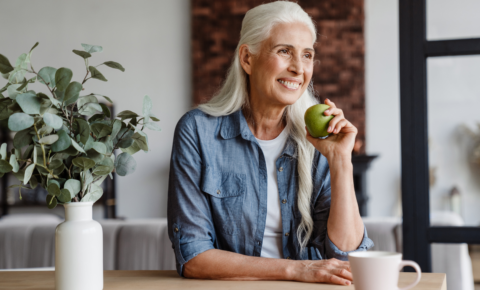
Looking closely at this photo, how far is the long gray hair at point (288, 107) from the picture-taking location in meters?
1.35

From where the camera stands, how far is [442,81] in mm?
1521

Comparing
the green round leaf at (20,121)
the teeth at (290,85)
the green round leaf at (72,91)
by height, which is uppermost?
the teeth at (290,85)

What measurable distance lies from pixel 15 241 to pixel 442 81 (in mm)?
2060

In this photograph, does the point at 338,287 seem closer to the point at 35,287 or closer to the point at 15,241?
the point at 35,287

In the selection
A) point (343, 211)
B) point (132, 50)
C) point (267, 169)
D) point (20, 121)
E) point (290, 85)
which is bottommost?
point (343, 211)

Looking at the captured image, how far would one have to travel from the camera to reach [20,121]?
834 millimetres

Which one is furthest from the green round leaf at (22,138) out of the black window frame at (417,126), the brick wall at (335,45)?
the brick wall at (335,45)

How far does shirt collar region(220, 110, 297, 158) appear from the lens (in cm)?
140

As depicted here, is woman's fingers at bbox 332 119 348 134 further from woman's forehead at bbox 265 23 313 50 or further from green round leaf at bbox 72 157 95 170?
green round leaf at bbox 72 157 95 170

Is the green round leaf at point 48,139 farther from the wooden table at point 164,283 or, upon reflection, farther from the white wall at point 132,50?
the white wall at point 132,50

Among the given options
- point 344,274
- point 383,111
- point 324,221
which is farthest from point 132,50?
point 344,274

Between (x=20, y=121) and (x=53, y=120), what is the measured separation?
55 mm

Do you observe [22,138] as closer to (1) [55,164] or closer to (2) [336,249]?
(1) [55,164]

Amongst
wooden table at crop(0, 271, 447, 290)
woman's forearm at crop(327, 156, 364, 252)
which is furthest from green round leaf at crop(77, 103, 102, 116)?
woman's forearm at crop(327, 156, 364, 252)
